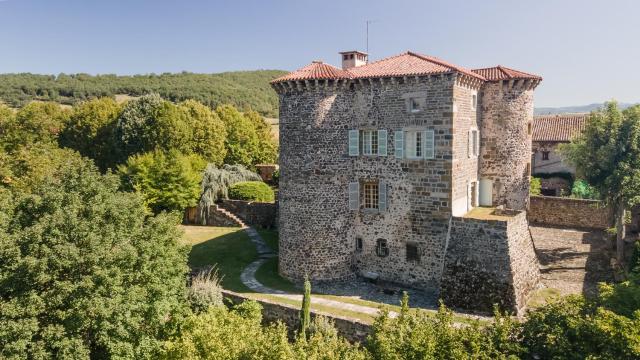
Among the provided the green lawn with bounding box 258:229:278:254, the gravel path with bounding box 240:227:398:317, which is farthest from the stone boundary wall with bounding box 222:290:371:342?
the green lawn with bounding box 258:229:278:254

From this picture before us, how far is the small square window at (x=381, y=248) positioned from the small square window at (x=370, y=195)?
1.82 metres

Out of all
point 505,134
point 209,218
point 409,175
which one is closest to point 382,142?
point 409,175

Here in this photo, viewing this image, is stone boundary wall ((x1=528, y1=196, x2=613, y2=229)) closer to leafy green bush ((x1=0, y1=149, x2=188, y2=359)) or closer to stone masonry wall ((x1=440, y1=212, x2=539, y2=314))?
stone masonry wall ((x1=440, y1=212, x2=539, y2=314))

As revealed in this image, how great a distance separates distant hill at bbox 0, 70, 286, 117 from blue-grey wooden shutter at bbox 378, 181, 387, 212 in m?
76.5

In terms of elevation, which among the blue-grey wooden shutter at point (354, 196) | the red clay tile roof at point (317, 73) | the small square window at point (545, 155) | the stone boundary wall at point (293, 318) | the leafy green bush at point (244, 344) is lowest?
the stone boundary wall at point (293, 318)

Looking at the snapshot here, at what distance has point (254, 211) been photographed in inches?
1517

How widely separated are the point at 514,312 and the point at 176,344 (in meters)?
13.8

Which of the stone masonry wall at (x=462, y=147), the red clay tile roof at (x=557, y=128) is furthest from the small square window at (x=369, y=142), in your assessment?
the red clay tile roof at (x=557, y=128)

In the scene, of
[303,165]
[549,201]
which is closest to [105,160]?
[303,165]

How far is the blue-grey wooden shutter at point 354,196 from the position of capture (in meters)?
23.8

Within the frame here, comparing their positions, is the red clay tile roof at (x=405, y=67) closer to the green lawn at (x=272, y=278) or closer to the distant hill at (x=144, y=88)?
the green lawn at (x=272, y=278)

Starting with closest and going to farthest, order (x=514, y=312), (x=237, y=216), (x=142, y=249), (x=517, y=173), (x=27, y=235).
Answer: (x=27, y=235) → (x=142, y=249) → (x=514, y=312) → (x=517, y=173) → (x=237, y=216)

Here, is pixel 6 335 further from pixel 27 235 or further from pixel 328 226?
pixel 328 226

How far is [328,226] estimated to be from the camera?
24.0 meters
